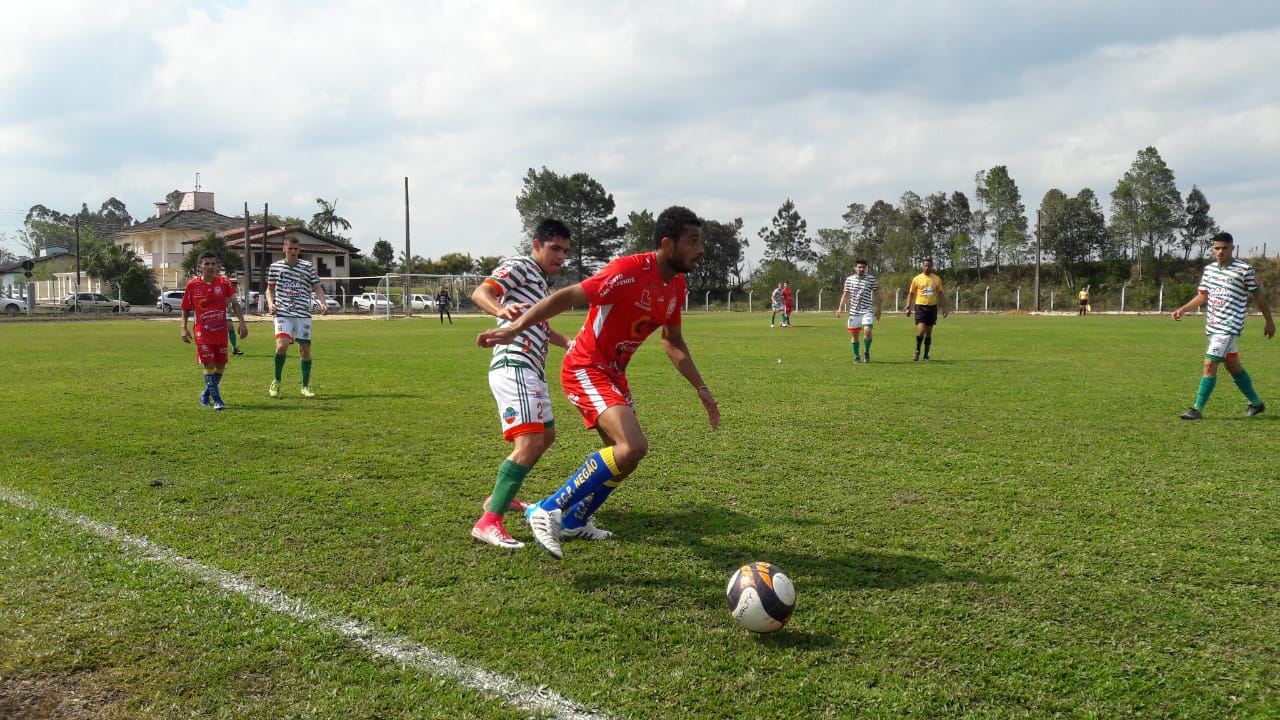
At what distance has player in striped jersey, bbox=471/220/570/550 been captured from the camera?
461 centimetres

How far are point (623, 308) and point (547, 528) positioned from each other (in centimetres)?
130

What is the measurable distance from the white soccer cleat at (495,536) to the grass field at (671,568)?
0.22ft

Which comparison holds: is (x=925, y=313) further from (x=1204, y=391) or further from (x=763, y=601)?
(x=763, y=601)

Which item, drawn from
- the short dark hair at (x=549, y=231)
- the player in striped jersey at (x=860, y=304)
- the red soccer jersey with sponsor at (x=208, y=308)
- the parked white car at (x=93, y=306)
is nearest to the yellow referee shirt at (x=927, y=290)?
the player in striped jersey at (x=860, y=304)

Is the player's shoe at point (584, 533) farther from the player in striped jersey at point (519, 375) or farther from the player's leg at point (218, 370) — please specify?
the player's leg at point (218, 370)

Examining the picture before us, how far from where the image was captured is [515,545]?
4.50m

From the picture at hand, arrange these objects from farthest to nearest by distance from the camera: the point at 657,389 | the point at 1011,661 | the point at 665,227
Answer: the point at 657,389 < the point at 665,227 < the point at 1011,661

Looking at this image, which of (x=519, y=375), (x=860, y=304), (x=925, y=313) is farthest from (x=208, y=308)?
(x=925, y=313)

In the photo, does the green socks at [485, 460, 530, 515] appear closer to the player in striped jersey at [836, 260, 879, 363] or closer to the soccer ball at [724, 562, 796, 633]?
the soccer ball at [724, 562, 796, 633]

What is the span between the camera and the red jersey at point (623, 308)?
4430mm

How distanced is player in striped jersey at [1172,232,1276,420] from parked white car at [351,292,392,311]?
46.5 metres

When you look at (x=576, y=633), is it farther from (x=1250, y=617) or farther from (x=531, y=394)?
(x=1250, y=617)

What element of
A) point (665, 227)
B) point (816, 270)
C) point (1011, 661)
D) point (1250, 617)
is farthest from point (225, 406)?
point (816, 270)

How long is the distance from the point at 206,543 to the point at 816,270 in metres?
78.7
